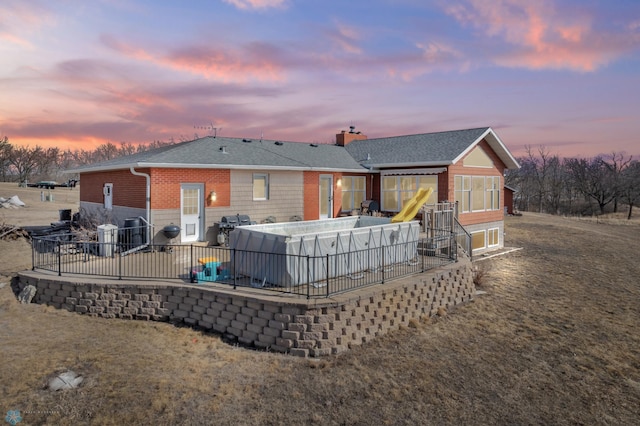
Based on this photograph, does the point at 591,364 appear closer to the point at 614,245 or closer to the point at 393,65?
the point at 393,65

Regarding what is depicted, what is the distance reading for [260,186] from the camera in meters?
17.9

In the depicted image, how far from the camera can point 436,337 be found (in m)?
10.1

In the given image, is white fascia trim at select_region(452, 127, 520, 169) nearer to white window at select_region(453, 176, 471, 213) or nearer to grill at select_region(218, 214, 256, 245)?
white window at select_region(453, 176, 471, 213)

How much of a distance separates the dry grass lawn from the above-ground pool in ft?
6.79

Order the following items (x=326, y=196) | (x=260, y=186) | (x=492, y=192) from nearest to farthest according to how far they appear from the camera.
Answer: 1. (x=260, y=186)
2. (x=326, y=196)
3. (x=492, y=192)

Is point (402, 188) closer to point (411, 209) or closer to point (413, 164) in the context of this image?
point (413, 164)

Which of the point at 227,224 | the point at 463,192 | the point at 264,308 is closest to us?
the point at 264,308

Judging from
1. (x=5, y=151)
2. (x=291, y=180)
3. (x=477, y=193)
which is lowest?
(x=477, y=193)

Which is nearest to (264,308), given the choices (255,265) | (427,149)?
(255,265)

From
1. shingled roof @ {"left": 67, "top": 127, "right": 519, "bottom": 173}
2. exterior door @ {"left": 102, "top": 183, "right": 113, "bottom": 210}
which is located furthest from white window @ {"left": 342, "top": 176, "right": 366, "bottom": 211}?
exterior door @ {"left": 102, "top": 183, "right": 113, "bottom": 210}

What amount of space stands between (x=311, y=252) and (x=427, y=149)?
12.7 meters

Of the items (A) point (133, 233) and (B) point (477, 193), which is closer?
(A) point (133, 233)

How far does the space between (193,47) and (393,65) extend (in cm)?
963

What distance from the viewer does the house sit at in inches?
605
